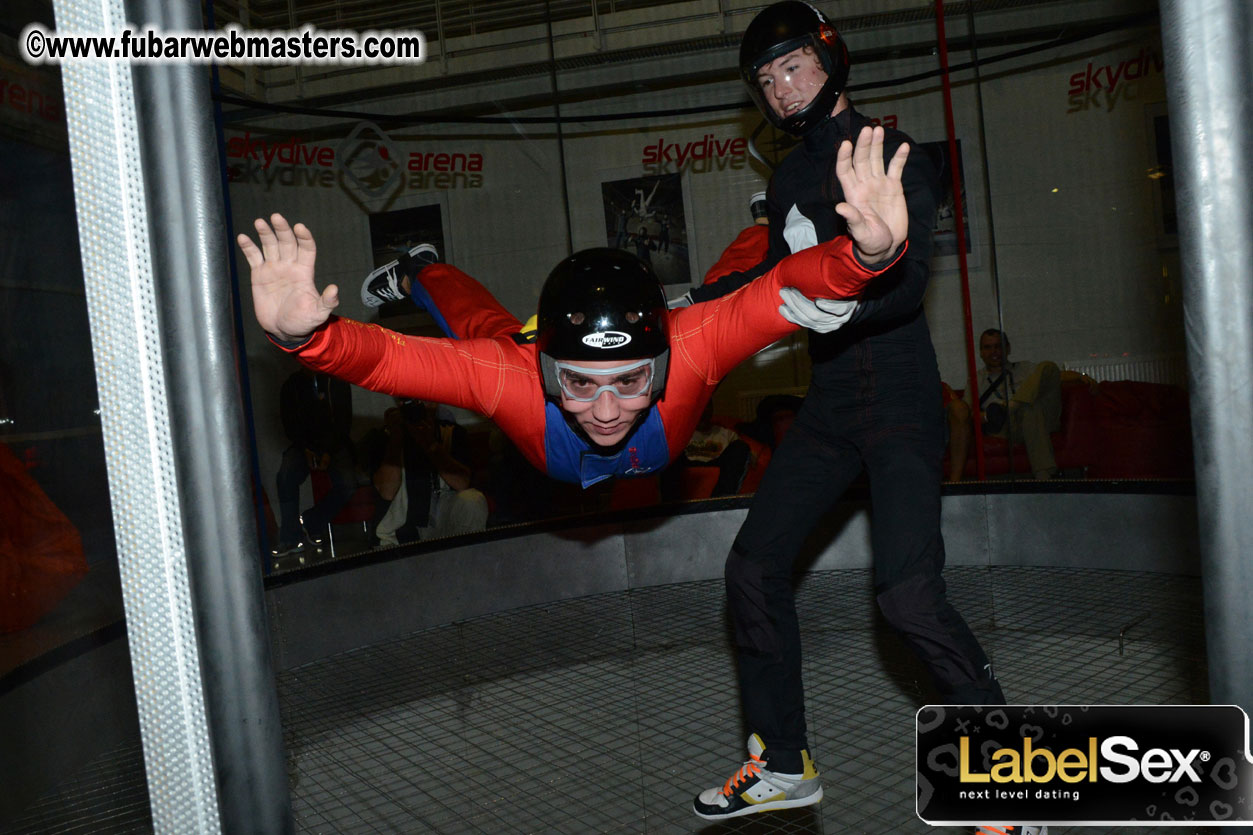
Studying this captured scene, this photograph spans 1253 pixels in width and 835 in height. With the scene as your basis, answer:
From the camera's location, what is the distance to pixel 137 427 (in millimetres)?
1029

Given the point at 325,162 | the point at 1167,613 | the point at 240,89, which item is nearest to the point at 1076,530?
the point at 1167,613

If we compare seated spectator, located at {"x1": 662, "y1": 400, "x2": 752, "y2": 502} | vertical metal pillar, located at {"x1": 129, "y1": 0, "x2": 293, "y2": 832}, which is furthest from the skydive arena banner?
seated spectator, located at {"x1": 662, "y1": 400, "x2": 752, "y2": 502}

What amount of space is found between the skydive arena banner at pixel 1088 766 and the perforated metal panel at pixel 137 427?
1.15 metres

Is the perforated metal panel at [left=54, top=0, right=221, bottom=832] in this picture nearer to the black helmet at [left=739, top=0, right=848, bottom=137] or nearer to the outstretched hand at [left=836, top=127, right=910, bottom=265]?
the outstretched hand at [left=836, top=127, right=910, bottom=265]

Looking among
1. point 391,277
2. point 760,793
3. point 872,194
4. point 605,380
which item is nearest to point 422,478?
point 391,277

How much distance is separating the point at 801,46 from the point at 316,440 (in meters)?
3.69

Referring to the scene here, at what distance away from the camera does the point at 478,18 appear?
6.21 meters

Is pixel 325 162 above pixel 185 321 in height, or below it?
above

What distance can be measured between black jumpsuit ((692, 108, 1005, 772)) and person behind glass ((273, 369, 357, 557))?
324 centimetres

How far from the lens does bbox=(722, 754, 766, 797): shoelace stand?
244cm

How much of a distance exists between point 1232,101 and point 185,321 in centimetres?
114

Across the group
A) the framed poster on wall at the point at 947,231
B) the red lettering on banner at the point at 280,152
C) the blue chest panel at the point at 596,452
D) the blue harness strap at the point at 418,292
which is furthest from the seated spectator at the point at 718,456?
the red lettering on banner at the point at 280,152

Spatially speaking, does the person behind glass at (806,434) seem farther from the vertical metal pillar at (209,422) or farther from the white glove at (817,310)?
the vertical metal pillar at (209,422)

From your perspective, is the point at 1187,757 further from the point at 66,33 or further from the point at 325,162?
the point at 325,162
